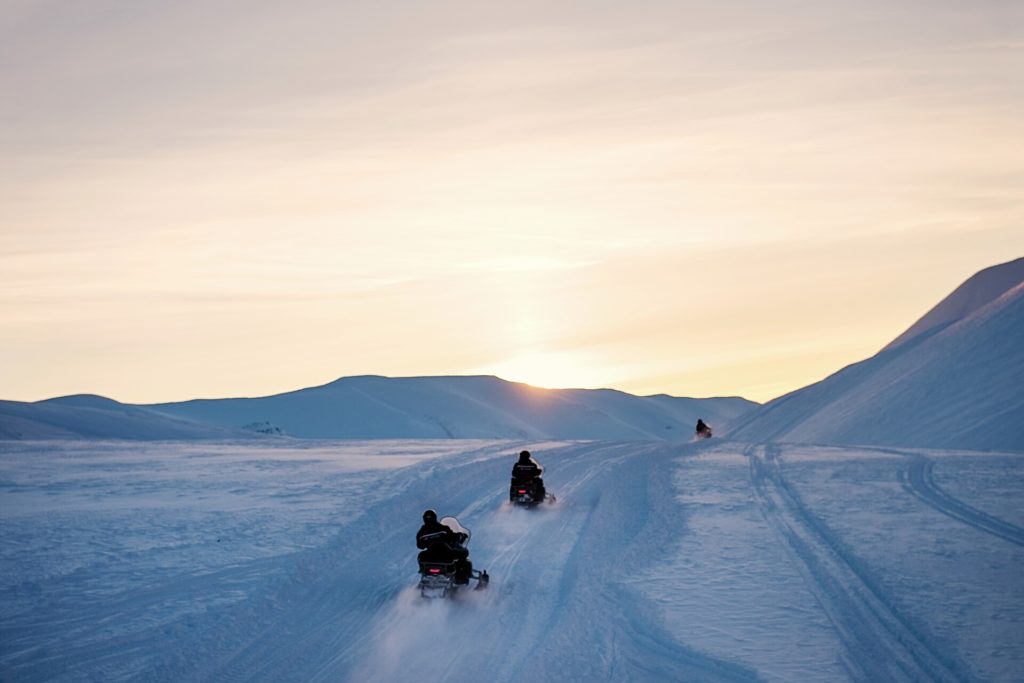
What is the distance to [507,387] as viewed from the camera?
648 ft

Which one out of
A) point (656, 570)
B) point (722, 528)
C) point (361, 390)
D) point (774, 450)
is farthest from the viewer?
point (361, 390)

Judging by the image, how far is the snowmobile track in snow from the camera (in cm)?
1920

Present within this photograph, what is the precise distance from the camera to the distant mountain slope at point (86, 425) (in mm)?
75688

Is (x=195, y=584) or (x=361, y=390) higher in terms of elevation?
(x=361, y=390)

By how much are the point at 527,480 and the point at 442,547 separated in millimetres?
9100

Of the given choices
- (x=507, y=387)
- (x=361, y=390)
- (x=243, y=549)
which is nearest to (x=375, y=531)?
(x=243, y=549)

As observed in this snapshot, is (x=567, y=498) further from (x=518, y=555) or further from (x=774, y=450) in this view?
(x=774, y=450)

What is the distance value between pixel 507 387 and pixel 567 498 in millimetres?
172083

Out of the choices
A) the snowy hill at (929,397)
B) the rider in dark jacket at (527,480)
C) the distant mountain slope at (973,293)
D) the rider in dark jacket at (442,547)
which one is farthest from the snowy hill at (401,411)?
the rider in dark jacket at (442,547)

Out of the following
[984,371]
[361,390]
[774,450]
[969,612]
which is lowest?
[969,612]

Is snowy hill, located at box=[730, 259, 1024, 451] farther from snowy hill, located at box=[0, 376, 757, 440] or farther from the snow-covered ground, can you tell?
snowy hill, located at box=[0, 376, 757, 440]

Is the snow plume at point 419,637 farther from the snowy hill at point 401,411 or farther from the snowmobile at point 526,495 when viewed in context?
the snowy hill at point 401,411

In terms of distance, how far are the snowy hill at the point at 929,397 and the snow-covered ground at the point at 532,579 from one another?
20.0 metres

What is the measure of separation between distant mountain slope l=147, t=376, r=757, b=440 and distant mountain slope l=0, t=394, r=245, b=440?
44500 millimetres
